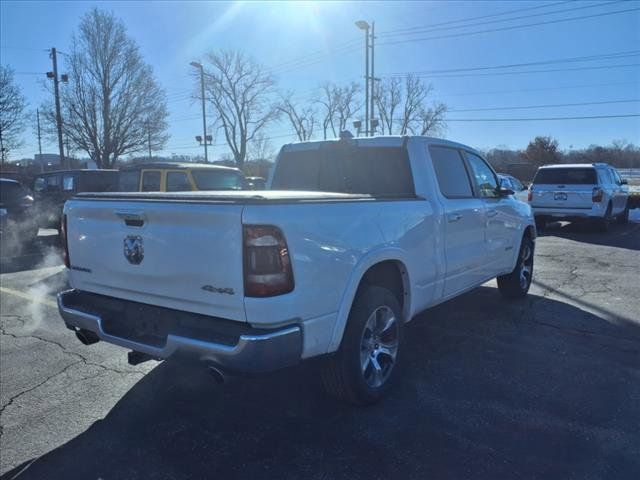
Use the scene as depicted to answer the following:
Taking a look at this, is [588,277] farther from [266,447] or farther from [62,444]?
[62,444]

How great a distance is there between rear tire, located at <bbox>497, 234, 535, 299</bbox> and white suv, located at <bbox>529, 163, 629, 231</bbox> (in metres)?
8.01

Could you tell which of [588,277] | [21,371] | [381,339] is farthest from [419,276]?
[588,277]

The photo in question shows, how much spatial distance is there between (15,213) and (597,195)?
1427 centimetres

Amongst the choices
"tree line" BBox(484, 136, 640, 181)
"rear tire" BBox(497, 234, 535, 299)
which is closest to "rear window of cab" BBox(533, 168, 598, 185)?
"rear tire" BBox(497, 234, 535, 299)

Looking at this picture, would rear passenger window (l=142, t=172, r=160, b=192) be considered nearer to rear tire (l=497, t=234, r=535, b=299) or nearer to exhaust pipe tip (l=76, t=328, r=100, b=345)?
rear tire (l=497, t=234, r=535, b=299)

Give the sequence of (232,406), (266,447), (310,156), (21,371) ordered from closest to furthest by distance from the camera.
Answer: (266,447) < (232,406) < (21,371) < (310,156)

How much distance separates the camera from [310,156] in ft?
17.3

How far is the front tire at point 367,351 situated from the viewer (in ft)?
11.1

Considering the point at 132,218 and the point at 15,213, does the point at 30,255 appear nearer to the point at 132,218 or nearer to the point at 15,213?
the point at 15,213

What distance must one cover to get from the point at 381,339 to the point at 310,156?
2.23m

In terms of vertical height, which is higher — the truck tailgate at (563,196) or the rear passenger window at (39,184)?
the rear passenger window at (39,184)

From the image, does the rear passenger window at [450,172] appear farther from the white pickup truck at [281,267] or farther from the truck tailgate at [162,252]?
the truck tailgate at [162,252]

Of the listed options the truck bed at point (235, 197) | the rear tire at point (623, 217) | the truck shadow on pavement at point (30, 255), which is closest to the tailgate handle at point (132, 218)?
the truck bed at point (235, 197)

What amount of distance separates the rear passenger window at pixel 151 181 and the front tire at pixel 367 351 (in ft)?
26.1
